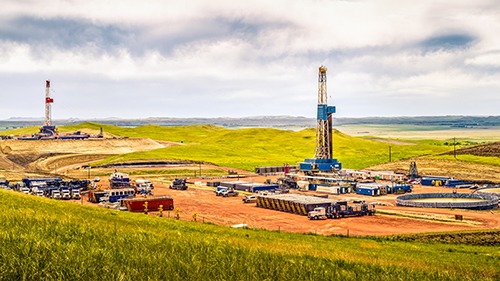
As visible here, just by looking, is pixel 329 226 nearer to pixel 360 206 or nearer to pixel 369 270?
pixel 360 206

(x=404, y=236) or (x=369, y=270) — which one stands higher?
(x=369, y=270)

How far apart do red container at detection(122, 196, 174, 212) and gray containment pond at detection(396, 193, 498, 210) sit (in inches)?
1138

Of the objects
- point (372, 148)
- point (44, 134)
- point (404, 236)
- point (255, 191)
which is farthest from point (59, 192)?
point (372, 148)

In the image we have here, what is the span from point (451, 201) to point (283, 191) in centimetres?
2378

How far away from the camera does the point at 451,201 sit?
68.7 meters

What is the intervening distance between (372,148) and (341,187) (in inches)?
3730

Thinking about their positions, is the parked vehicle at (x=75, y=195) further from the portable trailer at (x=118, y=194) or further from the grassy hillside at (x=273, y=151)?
the grassy hillside at (x=273, y=151)

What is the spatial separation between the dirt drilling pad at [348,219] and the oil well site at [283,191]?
0.10 meters

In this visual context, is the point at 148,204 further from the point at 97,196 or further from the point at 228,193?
the point at 228,193

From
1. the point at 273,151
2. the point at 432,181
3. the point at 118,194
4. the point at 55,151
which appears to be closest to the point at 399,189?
the point at 432,181

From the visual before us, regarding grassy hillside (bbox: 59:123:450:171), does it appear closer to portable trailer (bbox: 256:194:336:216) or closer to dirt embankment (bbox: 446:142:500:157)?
dirt embankment (bbox: 446:142:500:157)

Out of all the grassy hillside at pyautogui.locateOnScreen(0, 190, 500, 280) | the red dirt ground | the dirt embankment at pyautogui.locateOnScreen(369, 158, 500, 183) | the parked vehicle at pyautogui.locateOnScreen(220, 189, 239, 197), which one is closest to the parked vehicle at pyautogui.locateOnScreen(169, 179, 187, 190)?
the parked vehicle at pyautogui.locateOnScreen(220, 189, 239, 197)

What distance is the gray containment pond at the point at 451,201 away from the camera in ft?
205

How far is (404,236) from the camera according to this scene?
4197 centimetres
